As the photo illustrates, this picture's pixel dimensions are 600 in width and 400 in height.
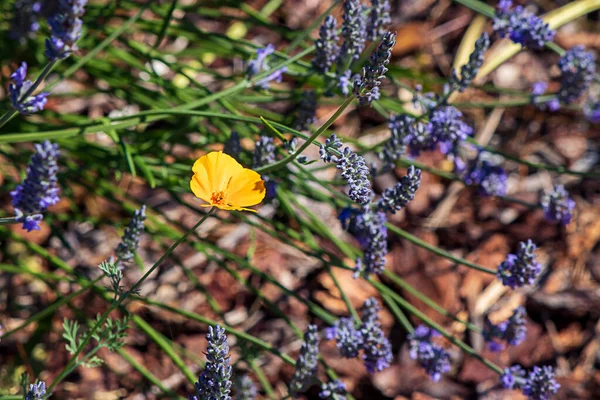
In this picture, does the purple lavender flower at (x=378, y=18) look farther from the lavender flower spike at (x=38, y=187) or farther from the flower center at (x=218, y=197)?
the lavender flower spike at (x=38, y=187)

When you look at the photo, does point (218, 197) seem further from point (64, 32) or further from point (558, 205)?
point (558, 205)

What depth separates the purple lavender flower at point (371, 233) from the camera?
1.83m

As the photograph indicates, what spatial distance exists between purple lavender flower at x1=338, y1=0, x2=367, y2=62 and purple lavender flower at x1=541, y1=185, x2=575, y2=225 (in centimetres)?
82

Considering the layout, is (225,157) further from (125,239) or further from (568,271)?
(568,271)

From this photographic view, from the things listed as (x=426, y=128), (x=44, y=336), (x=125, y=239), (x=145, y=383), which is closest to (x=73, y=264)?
(x=44, y=336)

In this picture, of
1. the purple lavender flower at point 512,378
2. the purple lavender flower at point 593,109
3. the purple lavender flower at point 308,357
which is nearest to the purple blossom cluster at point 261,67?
the purple lavender flower at point 308,357

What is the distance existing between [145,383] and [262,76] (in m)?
1.32

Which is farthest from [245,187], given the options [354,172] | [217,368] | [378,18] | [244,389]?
[378,18]

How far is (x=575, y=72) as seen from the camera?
2.18 m

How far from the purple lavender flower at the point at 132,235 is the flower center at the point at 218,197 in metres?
0.18

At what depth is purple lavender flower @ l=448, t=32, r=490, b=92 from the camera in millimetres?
1881

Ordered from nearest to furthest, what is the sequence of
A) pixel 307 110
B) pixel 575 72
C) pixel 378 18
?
pixel 378 18
pixel 307 110
pixel 575 72

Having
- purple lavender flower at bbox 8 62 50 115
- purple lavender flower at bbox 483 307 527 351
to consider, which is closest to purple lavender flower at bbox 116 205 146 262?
purple lavender flower at bbox 8 62 50 115

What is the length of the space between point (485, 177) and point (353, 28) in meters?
0.73
